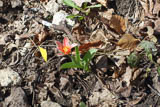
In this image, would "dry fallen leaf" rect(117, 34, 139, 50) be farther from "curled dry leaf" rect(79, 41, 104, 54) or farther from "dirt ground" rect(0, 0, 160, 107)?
"curled dry leaf" rect(79, 41, 104, 54)

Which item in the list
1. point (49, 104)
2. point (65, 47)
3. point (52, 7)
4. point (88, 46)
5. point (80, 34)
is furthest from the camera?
point (52, 7)

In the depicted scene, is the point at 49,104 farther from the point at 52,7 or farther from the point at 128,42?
the point at 52,7

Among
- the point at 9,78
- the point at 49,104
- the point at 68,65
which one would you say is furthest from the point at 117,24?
the point at 9,78

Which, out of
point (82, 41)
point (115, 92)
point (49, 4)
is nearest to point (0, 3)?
point (49, 4)

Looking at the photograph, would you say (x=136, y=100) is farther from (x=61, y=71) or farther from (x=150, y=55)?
(x=61, y=71)

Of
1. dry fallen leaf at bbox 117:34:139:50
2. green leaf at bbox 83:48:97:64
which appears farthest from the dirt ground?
green leaf at bbox 83:48:97:64

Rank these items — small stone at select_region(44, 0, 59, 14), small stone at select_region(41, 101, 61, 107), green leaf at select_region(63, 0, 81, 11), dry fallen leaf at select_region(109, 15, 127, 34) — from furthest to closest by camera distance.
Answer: small stone at select_region(44, 0, 59, 14) < green leaf at select_region(63, 0, 81, 11) < dry fallen leaf at select_region(109, 15, 127, 34) < small stone at select_region(41, 101, 61, 107)
